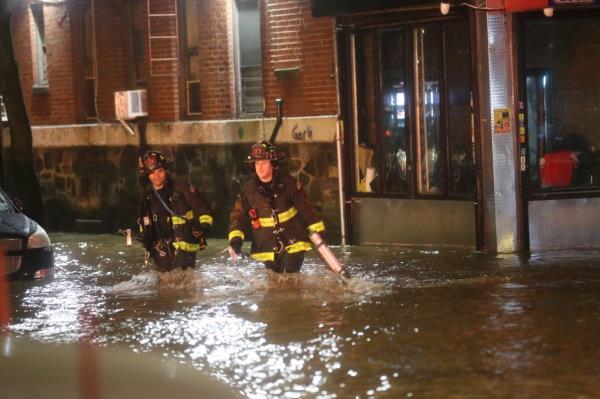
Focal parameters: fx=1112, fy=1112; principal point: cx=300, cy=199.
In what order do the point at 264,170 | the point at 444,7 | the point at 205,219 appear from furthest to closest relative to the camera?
the point at 444,7 < the point at 205,219 < the point at 264,170

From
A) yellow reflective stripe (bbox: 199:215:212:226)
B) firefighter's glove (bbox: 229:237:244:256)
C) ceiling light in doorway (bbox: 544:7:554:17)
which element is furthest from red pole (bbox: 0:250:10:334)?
ceiling light in doorway (bbox: 544:7:554:17)

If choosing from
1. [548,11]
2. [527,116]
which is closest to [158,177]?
[527,116]

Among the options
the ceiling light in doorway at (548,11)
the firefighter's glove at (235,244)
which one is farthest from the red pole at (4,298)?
the ceiling light in doorway at (548,11)

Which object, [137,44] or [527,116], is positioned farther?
[137,44]

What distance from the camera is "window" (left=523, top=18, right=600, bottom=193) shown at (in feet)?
45.0

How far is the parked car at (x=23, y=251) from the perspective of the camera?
12.1m

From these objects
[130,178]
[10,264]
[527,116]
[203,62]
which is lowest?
[10,264]

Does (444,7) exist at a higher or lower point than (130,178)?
higher

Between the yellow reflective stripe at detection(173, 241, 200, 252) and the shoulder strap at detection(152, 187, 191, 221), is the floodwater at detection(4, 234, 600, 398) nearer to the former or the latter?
the yellow reflective stripe at detection(173, 241, 200, 252)

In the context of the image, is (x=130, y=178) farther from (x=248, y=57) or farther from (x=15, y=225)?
(x=15, y=225)

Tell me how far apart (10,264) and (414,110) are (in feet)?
18.5

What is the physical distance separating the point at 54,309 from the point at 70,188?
8318mm

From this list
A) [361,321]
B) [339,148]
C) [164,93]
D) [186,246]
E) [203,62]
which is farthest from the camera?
[164,93]

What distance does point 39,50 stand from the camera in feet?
64.8
